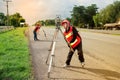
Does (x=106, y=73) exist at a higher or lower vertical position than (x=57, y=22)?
lower

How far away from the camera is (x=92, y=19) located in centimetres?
11962

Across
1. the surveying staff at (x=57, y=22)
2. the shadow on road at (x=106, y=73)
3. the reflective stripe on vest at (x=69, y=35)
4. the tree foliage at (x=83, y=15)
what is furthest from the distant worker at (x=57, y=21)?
the tree foliage at (x=83, y=15)

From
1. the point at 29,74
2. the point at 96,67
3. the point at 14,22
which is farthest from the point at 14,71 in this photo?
the point at 14,22

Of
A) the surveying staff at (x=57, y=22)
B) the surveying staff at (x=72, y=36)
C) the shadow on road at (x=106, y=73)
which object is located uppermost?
the surveying staff at (x=57, y=22)

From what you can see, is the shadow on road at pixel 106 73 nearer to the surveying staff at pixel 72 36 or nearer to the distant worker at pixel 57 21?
the surveying staff at pixel 72 36

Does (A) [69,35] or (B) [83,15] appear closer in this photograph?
(A) [69,35]

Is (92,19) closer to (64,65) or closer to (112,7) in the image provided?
(112,7)

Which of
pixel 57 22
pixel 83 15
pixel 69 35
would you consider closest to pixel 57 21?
pixel 57 22

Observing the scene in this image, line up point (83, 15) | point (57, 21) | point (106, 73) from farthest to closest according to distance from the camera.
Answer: point (83, 15), point (57, 21), point (106, 73)

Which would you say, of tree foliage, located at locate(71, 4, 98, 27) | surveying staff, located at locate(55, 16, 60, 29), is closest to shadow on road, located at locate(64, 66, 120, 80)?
surveying staff, located at locate(55, 16, 60, 29)

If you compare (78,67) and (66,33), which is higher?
(66,33)

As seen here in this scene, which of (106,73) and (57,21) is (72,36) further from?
(106,73)

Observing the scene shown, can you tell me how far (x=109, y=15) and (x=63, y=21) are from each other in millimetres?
95279

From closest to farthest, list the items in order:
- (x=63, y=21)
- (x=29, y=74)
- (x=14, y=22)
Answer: (x=29, y=74) → (x=63, y=21) → (x=14, y=22)
